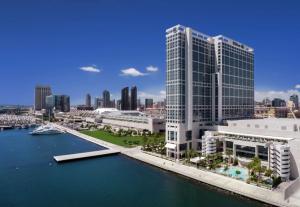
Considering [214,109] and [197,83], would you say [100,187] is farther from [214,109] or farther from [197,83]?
[214,109]

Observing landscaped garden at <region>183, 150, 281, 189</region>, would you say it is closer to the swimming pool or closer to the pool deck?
the swimming pool

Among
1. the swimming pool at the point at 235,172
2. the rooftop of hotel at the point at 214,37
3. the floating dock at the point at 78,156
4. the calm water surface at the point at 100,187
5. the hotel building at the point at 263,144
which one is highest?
the rooftop of hotel at the point at 214,37

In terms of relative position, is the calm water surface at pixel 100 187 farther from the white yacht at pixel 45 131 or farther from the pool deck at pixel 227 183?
the white yacht at pixel 45 131

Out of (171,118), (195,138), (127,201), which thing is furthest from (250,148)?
(127,201)

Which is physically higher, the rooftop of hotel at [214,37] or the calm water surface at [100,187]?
the rooftop of hotel at [214,37]

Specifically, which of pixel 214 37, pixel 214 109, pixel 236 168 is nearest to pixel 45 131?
pixel 214 109

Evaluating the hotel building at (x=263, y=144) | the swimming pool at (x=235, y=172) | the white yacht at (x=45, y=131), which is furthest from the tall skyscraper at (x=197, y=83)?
the white yacht at (x=45, y=131)

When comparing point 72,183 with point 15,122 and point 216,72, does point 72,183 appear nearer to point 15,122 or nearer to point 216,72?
point 216,72
